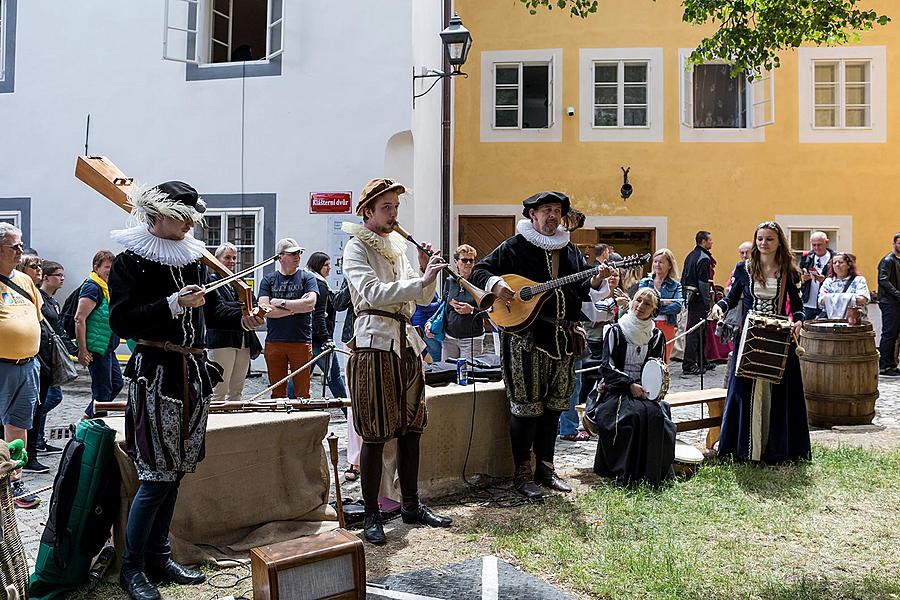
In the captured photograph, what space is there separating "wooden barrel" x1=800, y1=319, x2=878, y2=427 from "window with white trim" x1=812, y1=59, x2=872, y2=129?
316 inches

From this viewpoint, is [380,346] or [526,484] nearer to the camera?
[380,346]

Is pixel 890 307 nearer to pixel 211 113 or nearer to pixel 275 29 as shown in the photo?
pixel 275 29

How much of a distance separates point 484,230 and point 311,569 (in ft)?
38.3

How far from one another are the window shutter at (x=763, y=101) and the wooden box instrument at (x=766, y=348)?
30.2 feet

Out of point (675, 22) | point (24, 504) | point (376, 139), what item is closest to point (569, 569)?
point (24, 504)

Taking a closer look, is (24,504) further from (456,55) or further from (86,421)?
(456,55)

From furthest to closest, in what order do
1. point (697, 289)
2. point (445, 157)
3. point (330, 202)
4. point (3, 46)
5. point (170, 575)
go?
point (445, 157) → point (3, 46) → point (697, 289) → point (330, 202) → point (170, 575)

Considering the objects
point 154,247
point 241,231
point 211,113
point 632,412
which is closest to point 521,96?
point 211,113

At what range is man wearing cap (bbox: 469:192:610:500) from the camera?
4.91 metres

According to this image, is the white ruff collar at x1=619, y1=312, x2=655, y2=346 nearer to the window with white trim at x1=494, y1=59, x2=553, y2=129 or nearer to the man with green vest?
the man with green vest

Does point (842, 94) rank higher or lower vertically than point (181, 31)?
higher

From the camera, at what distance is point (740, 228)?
550 inches

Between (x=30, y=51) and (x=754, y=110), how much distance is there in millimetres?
11118

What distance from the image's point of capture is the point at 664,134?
1402 centimetres
